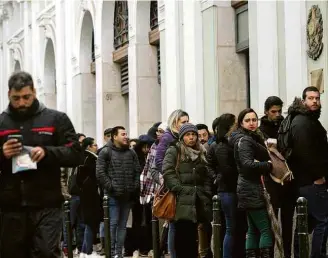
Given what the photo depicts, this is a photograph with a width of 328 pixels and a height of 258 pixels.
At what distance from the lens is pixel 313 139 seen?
12.0 meters

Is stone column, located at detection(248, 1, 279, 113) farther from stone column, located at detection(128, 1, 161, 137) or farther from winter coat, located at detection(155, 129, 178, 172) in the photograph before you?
stone column, located at detection(128, 1, 161, 137)

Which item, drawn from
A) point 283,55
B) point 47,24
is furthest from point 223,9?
point 47,24

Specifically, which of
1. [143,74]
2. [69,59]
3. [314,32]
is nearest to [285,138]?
[314,32]

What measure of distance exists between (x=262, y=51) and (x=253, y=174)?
5.72m

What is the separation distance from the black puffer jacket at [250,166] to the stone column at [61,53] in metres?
21.8

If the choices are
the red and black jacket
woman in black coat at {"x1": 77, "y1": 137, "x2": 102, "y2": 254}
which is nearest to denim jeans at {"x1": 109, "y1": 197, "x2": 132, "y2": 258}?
woman in black coat at {"x1": 77, "y1": 137, "x2": 102, "y2": 254}

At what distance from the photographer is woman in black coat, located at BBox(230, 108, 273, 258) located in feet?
40.5

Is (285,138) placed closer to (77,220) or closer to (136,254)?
(136,254)

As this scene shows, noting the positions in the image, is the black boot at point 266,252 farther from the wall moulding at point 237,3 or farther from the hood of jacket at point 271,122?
the wall moulding at point 237,3

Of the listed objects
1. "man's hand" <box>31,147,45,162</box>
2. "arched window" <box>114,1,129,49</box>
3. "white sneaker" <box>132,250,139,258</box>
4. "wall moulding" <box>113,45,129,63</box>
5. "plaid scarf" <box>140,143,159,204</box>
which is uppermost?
"arched window" <box>114,1,129,49</box>

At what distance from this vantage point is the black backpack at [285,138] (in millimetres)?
12305

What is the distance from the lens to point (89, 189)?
1806 centimetres

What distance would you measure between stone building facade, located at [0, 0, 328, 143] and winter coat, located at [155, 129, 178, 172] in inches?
91.2

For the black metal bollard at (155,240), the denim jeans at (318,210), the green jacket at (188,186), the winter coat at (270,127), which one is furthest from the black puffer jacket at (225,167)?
the black metal bollard at (155,240)
